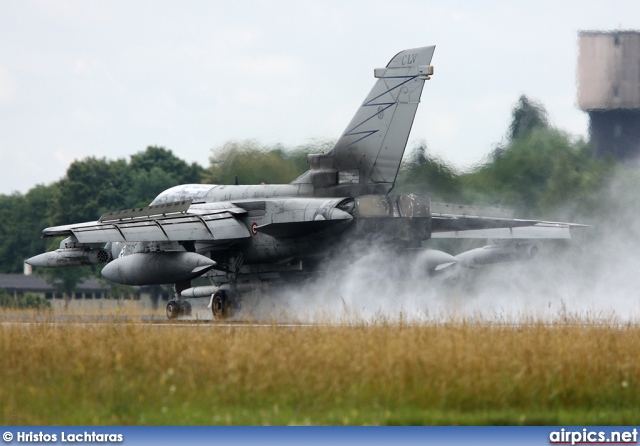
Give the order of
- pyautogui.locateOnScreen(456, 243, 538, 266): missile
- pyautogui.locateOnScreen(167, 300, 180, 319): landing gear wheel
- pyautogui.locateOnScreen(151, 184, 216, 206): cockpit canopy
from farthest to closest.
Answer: pyautogui.locateOnScreen(151, 184, 216, 206): cockpit canopy < pyautogui.locateOnScreen(456, 243, 538, 266): missile < pyautogui.locateOnScreen(167, 300, 180, 319): landing gear wheel

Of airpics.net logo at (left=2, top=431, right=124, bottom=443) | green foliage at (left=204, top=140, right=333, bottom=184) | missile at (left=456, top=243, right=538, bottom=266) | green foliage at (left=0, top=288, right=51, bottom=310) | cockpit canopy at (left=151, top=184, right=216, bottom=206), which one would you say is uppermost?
green foliage at (left=204, top=140, right=333, bottom=184)

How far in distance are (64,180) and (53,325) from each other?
158 ft

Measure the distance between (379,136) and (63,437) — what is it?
47.1ft

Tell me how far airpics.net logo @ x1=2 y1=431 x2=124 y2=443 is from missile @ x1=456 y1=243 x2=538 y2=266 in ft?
56.9

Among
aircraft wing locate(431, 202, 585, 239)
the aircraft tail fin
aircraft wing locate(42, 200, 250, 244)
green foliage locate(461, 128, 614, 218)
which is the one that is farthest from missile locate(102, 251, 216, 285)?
green foliage locate(461, 128, 614, 218)

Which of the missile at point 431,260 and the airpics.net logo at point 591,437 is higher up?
the airpics.net logo at point 591,437

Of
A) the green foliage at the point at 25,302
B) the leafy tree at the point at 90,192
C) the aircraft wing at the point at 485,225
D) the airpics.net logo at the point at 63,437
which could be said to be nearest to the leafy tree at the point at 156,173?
the leafy tree at the point at 90,192

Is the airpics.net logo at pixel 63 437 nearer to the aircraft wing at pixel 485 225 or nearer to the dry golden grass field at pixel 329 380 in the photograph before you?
the dry golden grass field at pixel 329 380

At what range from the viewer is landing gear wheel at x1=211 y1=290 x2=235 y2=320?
23891mm

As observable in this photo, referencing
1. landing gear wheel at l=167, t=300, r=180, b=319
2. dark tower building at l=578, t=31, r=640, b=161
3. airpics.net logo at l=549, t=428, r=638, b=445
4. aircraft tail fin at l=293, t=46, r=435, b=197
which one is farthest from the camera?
dark tower building at l=578, t=31, r=640, b=161

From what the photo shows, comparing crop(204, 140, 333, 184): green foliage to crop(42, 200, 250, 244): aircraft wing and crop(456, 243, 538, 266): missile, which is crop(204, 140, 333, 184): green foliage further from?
crop(456, 243, 538, 266): missile

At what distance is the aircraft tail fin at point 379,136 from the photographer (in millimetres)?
22172

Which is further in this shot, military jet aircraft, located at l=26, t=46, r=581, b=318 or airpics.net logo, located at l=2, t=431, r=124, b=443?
military jet aircraft, located at l=26, t=46, r=581, b=318

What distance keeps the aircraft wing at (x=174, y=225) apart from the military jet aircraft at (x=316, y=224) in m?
0.03
